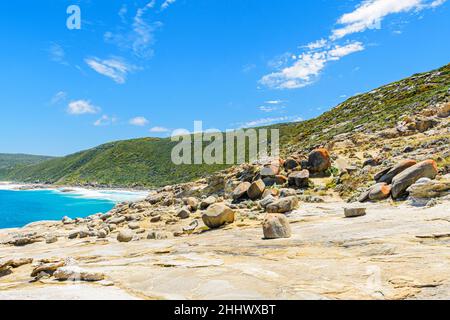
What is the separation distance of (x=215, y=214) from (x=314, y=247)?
6603 mm

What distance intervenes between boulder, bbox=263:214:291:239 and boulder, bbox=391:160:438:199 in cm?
540

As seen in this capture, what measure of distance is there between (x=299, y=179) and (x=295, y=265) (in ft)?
41.8

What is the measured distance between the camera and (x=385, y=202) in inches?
556

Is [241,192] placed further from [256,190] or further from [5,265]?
[5,265]

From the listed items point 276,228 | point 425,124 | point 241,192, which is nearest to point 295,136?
point 425,124

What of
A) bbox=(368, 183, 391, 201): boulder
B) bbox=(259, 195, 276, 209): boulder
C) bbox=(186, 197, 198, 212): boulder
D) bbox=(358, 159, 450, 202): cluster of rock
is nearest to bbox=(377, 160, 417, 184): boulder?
bbox=(358, 159, 450, 202): cluster of rock

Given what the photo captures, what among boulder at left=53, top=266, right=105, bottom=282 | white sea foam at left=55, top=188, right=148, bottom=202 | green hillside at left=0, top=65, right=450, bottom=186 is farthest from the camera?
white sea foam at left=55, top=188, right=148, bottom=202

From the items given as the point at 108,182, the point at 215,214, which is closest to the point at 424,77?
the point at 215,214

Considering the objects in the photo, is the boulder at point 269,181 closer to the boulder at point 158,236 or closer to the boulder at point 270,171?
the boulder at point 270,171

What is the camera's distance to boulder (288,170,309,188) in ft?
69.7

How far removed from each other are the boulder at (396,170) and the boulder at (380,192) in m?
1.24

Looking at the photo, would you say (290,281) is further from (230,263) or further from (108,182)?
(108,182)

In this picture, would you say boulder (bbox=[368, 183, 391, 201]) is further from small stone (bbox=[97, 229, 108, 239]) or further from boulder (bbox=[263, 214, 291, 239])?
small stone (bbox=[97, 229, 108, 239])

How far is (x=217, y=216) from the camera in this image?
53.1 ft
